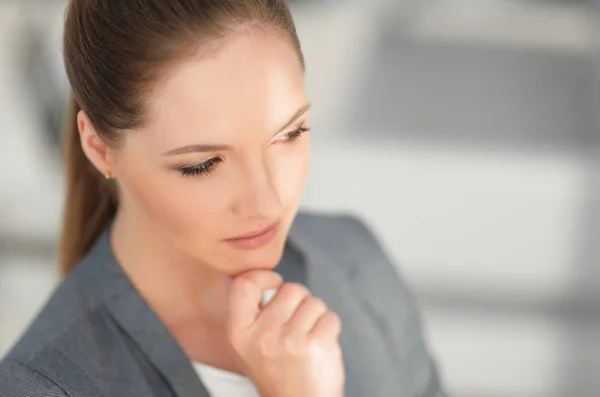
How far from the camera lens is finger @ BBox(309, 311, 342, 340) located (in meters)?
0.71

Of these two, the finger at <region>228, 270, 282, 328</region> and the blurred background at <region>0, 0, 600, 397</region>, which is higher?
the finger at <region>228, 270, 282, 328</region>

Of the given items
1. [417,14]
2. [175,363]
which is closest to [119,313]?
[175,363]

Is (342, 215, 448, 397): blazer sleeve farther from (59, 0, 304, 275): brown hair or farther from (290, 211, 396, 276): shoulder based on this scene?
(59, 0, 304, 275): brown hair

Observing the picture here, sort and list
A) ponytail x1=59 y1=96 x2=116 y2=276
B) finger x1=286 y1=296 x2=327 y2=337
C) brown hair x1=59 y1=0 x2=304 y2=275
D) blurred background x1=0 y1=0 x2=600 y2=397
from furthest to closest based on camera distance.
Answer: blurred background x1=0 y1=0 x2=600 y2=397 < ponytail x1=59 y1=96 x2=116 y2=276 < finger x1=286 y1=296 x2=327 y2=337 < brown hair x1=59 y1=0 x2=304 y2=275

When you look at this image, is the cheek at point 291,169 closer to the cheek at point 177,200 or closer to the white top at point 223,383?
the cheek at point 177,200

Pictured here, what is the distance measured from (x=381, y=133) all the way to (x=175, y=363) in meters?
1.06

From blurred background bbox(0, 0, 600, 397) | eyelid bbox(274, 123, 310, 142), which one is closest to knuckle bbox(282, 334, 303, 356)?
eyelid bbox(274, 123, 310, 142)

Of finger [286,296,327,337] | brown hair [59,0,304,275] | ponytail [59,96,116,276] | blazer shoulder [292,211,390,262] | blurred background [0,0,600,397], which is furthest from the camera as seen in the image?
blurred background [0,0,600,397]

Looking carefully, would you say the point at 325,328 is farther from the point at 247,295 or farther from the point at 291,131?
the point at 291,131

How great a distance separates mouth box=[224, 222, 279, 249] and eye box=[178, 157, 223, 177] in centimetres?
8

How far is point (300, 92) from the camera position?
658 millimetres

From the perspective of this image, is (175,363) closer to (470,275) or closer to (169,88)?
(169,88)

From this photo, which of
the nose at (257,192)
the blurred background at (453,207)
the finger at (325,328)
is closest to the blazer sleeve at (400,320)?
the finger at (325,328)

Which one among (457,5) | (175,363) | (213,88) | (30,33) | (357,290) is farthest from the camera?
(457,5)
